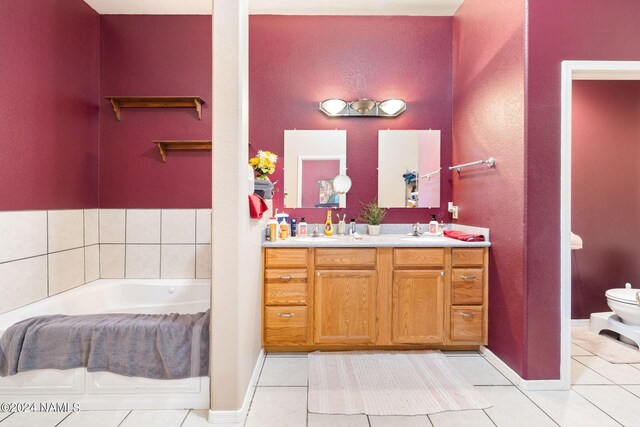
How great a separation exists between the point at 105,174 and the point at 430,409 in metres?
3.03

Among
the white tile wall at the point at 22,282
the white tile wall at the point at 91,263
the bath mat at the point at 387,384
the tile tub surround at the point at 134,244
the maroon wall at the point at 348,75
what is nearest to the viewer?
the bath mat at the point at 387,384

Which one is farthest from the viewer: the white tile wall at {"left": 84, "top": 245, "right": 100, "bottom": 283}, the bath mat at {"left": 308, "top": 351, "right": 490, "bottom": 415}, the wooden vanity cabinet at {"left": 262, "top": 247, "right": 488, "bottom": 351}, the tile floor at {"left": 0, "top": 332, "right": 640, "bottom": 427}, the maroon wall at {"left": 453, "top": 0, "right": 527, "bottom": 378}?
the white tile wall at {"left": 84, "top": 245, "right": 100, "bottom": 283}

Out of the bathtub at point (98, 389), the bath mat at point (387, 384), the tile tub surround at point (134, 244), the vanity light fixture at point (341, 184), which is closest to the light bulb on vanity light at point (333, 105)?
the vanity light fixture at point (341, 184)

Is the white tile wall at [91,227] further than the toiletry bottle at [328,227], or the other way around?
the toiletry bottle at [328,227]

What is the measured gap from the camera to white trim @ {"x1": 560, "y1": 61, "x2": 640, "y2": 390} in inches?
78.0

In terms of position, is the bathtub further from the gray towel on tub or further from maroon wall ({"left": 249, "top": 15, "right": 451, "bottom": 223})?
maroon wall ({"left": 249, "top": 15, "right": 451, "bottom": 223})

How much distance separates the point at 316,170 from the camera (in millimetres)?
3074

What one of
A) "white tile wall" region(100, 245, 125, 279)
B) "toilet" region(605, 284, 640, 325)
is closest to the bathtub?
"white tile wall" region(100, 245, 125, 279)

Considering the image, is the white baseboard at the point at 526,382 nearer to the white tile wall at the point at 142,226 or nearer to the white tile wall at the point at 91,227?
the white tile wall at the point at 142,226

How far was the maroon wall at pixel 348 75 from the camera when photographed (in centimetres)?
303

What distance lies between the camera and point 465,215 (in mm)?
2857

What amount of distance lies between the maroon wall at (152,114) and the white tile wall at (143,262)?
372 millimetres

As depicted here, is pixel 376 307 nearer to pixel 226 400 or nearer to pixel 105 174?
pixel 226 400

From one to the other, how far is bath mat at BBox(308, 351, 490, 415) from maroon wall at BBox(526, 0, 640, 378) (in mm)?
498
